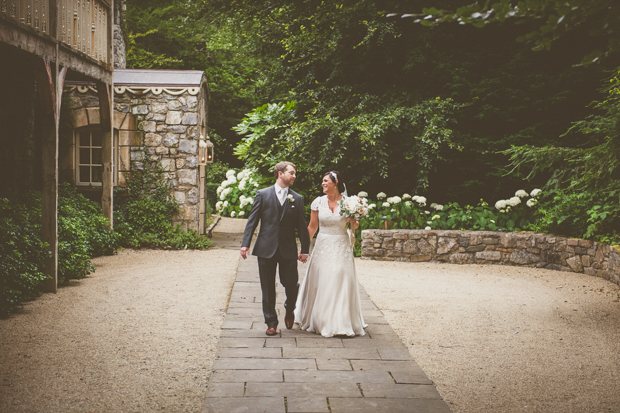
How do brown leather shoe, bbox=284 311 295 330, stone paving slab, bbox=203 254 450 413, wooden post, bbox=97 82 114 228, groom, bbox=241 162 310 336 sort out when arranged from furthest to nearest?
wooden post, bbox=97 82 114 228, brown leather shoe, bbox=284 311 295 330, groom, bbox=241 162 310 336, stone paving slab, bbox=203 254 450 413

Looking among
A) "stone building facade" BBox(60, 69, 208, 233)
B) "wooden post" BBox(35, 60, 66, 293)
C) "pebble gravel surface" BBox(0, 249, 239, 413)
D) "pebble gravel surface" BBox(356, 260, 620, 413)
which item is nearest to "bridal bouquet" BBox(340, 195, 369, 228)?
"pebble gravel surface" BBox(356, 260, 620, 413)

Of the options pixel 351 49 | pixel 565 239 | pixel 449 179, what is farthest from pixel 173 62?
pixel 565 239

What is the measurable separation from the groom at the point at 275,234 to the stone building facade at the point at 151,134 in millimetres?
7364

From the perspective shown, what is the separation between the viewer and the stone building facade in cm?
1201

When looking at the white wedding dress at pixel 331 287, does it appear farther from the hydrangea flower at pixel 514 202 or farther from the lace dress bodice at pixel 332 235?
the hydrangea flower at pixel 514 202

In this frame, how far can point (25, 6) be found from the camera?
6906 millimetres

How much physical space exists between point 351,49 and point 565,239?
604 cm

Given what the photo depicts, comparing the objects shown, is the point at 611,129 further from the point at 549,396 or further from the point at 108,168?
the point at 108,168

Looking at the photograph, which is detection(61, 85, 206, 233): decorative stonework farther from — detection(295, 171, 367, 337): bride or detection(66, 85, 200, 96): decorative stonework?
detection(295, 171, 367, 337): bride

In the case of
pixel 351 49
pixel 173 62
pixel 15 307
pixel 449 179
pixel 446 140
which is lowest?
pixel 15 307

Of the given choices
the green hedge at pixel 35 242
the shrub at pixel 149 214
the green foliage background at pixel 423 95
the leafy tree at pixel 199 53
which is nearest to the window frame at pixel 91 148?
the shrub at pixel 149 214

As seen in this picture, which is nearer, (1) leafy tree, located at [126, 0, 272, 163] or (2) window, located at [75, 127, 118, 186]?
(2) window, located at [75, 127, 118, 186]

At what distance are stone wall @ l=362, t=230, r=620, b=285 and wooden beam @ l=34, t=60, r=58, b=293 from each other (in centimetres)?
570

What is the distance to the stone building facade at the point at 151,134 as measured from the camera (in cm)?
1201
